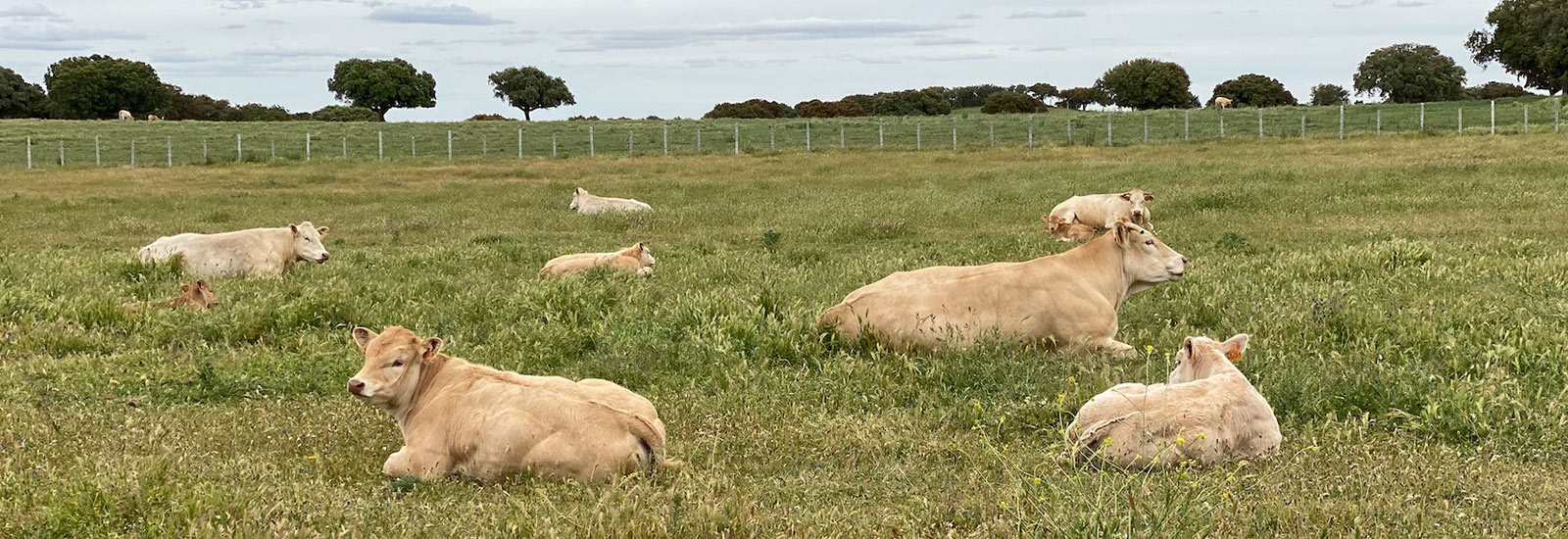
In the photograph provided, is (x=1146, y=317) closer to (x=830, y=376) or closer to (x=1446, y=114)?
(x=830, y=376)

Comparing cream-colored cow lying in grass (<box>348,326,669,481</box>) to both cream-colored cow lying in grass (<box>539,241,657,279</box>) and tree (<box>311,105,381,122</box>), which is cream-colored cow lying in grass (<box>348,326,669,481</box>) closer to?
cream-colored cow lying in grass (<box>539,241,657,279</box>)

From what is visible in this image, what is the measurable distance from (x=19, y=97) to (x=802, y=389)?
124 m

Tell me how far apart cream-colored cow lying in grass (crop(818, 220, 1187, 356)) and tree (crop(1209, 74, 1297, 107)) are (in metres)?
110

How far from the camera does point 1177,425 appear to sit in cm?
625

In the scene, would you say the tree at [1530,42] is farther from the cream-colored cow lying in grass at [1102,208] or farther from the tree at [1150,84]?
the cream-colored cow lying in grass at [1102,208]

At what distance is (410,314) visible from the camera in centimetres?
1151

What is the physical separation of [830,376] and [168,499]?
454cm

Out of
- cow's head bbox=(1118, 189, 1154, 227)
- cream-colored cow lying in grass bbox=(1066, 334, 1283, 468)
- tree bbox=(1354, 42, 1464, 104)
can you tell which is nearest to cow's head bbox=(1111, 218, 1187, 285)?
cream-colored cow lying in grass bbox=(1066, 334, 1283, 468)

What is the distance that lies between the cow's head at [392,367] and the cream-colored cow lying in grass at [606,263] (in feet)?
24.9

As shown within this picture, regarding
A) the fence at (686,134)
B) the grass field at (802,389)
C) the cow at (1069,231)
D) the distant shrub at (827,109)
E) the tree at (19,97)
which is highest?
the tree at (19,97)

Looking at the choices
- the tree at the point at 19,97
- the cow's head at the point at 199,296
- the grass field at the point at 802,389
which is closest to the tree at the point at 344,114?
the tree at the point at 19,97

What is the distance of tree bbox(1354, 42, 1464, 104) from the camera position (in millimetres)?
96188

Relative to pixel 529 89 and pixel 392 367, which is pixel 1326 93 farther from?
pixel 392 367

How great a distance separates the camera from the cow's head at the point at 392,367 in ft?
23.5
